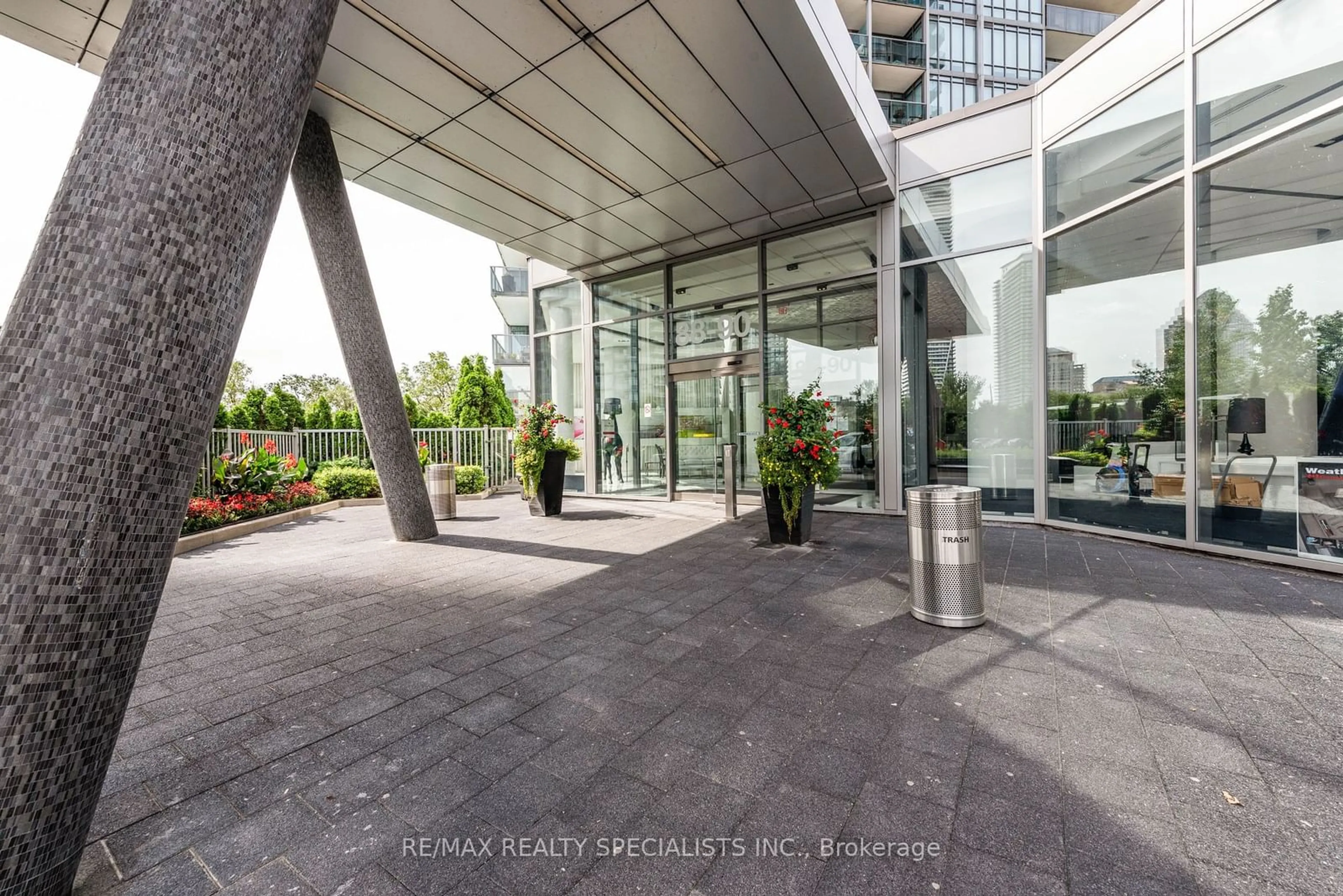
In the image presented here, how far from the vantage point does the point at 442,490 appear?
9109 mm

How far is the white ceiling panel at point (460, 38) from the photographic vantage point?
4.59m

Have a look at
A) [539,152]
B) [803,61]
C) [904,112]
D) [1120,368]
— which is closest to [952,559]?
[1120,368]

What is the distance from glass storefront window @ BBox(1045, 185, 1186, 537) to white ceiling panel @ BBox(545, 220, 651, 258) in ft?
21.8

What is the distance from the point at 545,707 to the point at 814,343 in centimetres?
760

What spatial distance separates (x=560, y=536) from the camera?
7.36 meters

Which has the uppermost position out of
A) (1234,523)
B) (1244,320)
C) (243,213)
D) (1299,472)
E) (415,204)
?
(415,204)

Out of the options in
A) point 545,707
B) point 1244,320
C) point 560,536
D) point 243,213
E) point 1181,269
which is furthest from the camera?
point 560,536

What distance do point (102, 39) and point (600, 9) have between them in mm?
4749

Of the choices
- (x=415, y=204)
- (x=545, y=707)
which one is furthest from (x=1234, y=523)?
(x=415, y=204)

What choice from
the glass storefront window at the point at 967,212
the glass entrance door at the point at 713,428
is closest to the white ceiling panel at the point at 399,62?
the glass entrance door at the point at 713,428

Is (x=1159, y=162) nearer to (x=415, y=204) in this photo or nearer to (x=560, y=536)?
(x=560, y=536)

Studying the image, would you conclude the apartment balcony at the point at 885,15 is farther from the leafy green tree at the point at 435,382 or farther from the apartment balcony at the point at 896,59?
the leafy green tree at the point at 435,382

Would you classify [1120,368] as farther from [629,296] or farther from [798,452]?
[629,296]

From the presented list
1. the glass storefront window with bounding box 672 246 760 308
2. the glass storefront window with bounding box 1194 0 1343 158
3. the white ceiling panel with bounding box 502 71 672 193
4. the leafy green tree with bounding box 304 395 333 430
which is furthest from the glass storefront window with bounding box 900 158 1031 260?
the leafy green tree with bounding box 304 395 333 430
